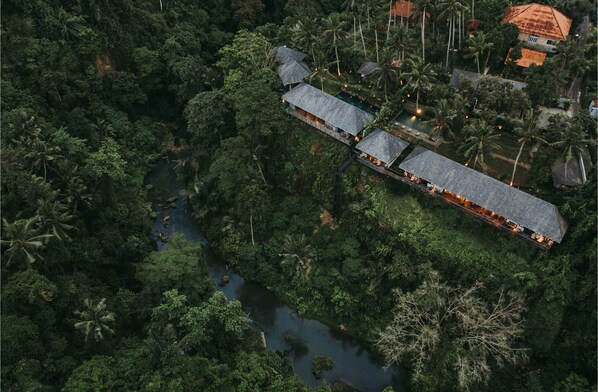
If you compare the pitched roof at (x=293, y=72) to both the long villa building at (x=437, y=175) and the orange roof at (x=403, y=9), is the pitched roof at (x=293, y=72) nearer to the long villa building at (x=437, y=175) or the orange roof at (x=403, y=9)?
the long villa building at (x=437, y=175)

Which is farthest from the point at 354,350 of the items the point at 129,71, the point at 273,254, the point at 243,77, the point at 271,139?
the point at 129,71

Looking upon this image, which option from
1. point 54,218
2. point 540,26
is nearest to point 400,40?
point 540,26

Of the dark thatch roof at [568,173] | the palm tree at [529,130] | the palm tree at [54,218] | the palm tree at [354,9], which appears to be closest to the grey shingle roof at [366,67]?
the palm tree at [354,9]

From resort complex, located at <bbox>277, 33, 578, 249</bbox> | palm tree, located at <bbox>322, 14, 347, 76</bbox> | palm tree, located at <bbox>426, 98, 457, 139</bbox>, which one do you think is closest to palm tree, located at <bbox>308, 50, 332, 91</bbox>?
resort complex, located at <bbox>277, 33, 578, 249</bbox>

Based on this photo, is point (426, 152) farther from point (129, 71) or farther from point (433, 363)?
point (129, 71)

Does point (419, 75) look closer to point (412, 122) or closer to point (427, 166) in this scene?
point (412, 122)

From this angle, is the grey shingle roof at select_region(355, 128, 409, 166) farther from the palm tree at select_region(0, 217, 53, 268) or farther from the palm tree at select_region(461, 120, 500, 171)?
the palm tree at select_region(0, 217, 53, 268)

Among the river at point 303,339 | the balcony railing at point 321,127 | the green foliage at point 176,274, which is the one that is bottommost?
the river at point 303,339

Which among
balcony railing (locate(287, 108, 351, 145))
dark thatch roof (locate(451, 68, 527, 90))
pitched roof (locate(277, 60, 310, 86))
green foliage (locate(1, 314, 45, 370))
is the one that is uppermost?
dark thatch roof (locate(451, 68, 527, 90))
